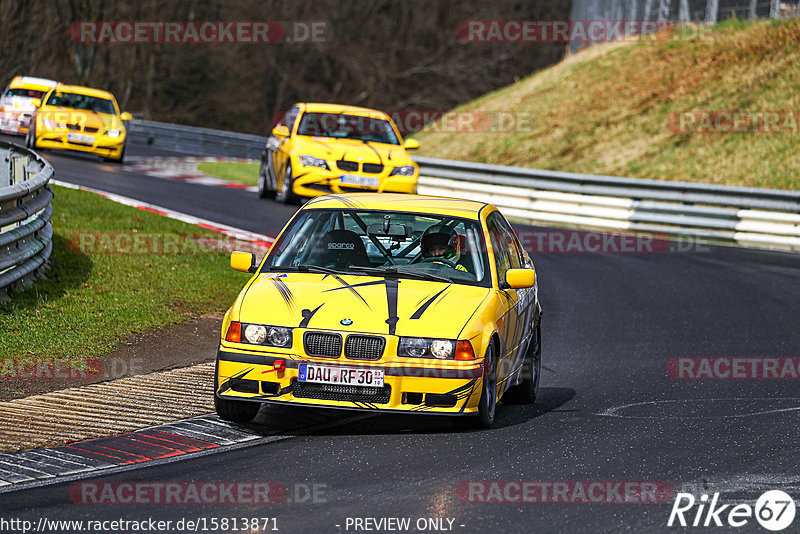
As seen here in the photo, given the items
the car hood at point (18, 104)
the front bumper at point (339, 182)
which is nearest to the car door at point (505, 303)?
the front bumper at point (339, 182)

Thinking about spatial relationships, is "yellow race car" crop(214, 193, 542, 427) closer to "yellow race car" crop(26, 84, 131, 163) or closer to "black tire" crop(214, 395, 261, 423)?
"black tire" crop(214, 395, 261, 423)

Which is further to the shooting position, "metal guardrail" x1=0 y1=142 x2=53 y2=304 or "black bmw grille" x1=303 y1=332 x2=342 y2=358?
"metal guardrail" x1=0 y1=142 x2=53 y2=304

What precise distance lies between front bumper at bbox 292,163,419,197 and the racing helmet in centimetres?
1124

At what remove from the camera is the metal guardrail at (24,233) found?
10570mm

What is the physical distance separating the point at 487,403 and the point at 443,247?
1.33 m

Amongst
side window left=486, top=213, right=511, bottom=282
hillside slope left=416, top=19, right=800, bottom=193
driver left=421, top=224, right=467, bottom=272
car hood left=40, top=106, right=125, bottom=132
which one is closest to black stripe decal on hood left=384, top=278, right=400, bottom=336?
driver left=421, top=224, right=467, bottom=272

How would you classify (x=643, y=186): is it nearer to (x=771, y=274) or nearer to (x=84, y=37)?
(x=771, y=274)

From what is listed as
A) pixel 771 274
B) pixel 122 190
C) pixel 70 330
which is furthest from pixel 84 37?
pixel 70 330

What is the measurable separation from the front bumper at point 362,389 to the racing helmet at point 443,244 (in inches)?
50.8

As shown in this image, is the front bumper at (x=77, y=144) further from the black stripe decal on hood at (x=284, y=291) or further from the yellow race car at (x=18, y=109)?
the black stripe decal on hood at (x=284, y=291)

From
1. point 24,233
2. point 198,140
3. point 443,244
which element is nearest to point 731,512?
point 443,244

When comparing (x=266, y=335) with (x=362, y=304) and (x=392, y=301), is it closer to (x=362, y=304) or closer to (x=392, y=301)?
(x=362, y=304)

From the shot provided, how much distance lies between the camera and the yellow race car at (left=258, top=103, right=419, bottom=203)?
66.0 feet

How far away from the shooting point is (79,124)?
27.2 m
